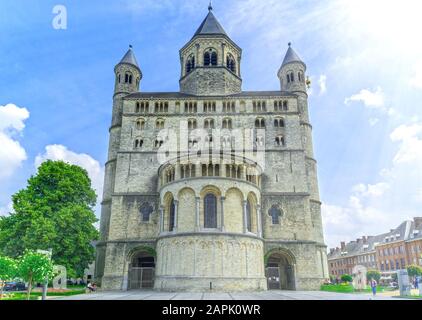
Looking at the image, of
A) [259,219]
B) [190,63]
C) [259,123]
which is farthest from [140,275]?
[190,63]

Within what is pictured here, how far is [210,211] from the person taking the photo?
95.7 ft

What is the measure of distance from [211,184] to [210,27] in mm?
28728

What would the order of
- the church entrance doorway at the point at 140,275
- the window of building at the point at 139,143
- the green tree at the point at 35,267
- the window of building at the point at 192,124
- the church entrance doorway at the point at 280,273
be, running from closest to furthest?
the green tree at the point at 35,267 < the church entrance doorway at the point at 280,273 < the church entrance doorway at the point at 140,275 < the window of building at the point at 139,143 < the window of building at the point at 192,124

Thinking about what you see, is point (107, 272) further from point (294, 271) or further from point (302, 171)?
point (302, 171)

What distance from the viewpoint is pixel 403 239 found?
5725 centimetres

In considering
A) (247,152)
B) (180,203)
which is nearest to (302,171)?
(247,152)

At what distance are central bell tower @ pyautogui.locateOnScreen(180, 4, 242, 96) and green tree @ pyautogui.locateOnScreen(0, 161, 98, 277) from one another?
1967 cm

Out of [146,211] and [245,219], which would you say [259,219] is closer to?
[245,219]

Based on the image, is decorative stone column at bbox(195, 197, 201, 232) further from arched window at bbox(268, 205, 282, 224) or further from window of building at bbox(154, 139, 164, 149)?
window of building at bbox(154, 139, 164, 149)

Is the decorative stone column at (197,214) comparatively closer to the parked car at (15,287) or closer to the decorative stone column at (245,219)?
the decorative stone column at (245,219)

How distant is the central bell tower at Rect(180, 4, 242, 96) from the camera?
4178cm

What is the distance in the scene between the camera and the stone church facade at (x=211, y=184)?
28.1 m

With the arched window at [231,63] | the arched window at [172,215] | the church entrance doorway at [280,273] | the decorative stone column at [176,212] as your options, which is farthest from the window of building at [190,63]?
the church entrance doorway at [280,273]

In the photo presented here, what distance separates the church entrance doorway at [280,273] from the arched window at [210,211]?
9291 mm
